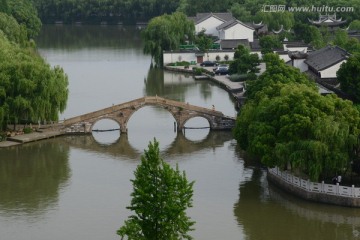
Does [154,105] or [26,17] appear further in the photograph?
[26,17]

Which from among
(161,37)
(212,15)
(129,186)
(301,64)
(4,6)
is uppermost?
(4,6)

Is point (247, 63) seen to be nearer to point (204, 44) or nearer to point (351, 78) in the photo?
point (204, 44)

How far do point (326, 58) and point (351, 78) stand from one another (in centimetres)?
1113

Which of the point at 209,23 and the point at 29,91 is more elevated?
the point at 209,23

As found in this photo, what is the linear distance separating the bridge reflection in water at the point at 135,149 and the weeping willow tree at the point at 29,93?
2231mm

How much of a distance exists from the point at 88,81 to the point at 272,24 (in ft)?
108

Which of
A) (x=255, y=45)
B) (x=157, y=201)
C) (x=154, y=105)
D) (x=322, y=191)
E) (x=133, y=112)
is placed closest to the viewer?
(x=157, y=201)

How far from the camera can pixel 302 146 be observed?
43.0 m

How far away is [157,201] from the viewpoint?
33000mm

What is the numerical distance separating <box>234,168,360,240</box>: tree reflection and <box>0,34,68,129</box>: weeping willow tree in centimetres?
1702

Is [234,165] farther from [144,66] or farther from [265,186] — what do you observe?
[144,66]

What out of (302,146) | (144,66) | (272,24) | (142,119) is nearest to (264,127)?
(302,146)

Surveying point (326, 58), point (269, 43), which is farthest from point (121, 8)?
point (326, 58)

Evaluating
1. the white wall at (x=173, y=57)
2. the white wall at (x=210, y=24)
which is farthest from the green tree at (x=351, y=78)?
the white wall at (x=210, y=24)
